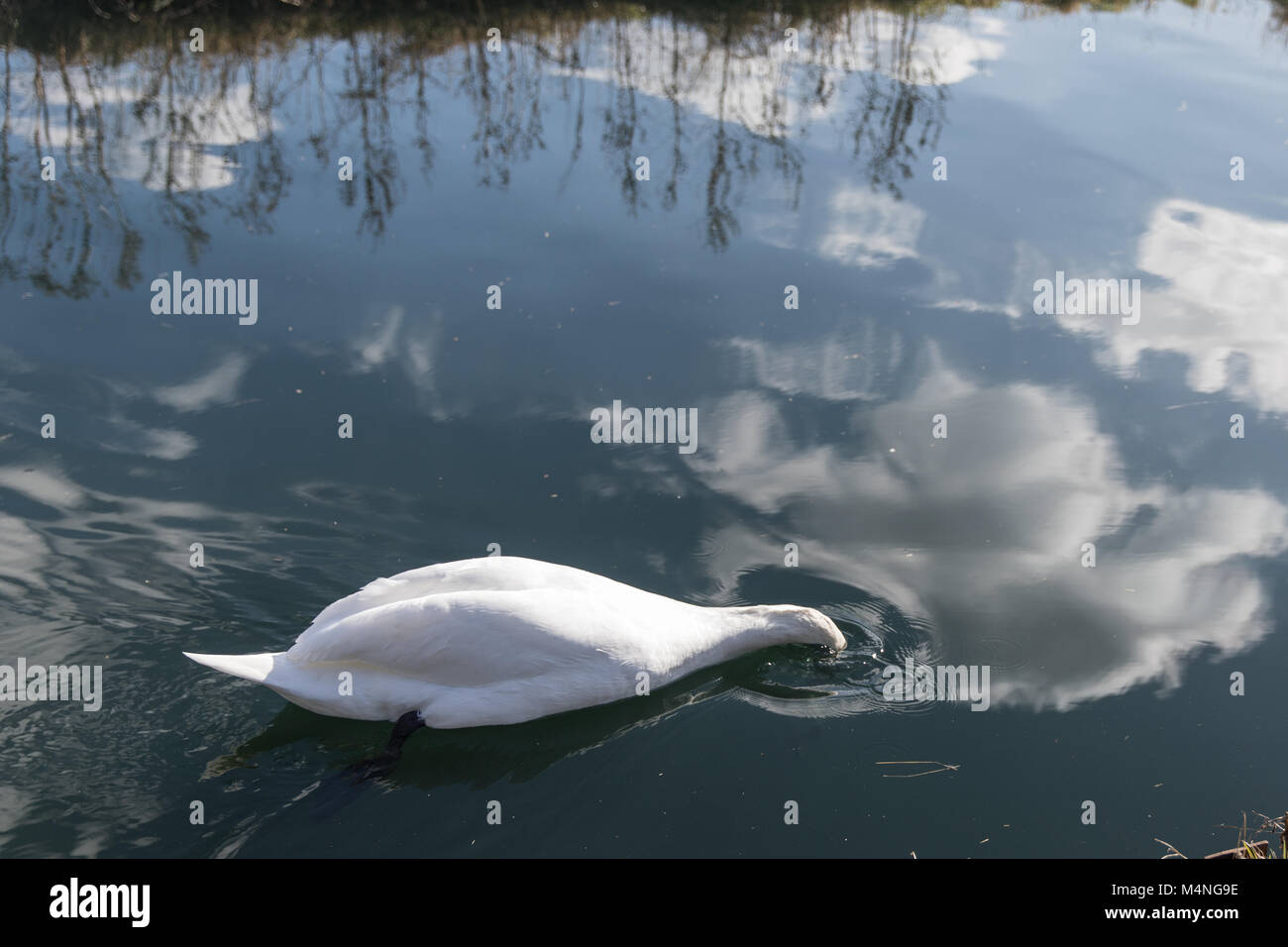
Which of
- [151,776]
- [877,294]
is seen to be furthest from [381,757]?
[877,294]

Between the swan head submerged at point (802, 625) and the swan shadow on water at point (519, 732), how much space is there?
0.14m

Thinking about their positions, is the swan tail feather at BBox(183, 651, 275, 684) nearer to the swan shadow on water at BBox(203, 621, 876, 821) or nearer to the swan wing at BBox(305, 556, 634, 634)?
the swan wing at BBox(305, 556, 634, 634)

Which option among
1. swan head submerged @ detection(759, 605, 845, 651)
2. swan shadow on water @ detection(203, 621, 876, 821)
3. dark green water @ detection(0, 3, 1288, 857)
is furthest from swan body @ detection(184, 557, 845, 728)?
swan head submerged @ detection(759, 605, 845, 651)

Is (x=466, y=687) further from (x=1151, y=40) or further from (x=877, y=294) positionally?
(x=1151, y=40)

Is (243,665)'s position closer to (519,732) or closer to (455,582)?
(455,582)

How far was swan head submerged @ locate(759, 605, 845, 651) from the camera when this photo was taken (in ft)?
21.9

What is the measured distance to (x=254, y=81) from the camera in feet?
46.8

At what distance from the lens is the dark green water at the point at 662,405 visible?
5.91m

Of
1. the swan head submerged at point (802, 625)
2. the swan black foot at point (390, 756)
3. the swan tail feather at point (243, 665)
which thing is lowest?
the swan black foot at point (390, 756)

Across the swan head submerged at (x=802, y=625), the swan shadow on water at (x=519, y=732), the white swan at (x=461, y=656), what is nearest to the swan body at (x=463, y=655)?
the white swan at (x=461, y=656)

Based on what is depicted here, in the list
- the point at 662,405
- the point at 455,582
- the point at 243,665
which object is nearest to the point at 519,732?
the point at 455,582

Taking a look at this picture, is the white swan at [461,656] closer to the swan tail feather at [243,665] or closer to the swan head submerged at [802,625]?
the swan tail feather at [243,665]

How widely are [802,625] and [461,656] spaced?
6.38 ft

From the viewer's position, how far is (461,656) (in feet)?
19.5
